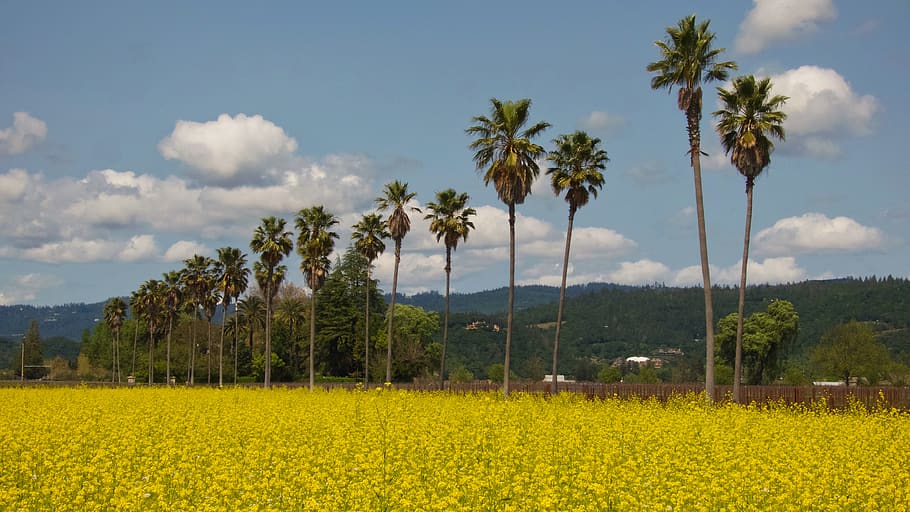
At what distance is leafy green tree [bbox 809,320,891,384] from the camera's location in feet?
304

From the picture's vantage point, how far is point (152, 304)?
105 meters

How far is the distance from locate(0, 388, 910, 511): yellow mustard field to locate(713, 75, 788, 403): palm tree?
16135mm

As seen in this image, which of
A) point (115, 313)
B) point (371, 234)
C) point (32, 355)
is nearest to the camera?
point (371, 234)

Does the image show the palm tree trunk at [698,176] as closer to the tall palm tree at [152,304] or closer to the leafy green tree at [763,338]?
the leafy green tree at [763,338]

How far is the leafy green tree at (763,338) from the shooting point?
297ft

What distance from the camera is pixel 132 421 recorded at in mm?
22656

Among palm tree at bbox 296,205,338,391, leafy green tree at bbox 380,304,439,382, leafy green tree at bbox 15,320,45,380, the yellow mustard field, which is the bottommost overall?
leafy green tree at bbox 15,320,45,380

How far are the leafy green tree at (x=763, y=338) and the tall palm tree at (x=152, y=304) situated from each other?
67.8 m

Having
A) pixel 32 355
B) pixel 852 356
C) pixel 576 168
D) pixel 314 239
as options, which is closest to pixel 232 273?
pixel 314 239

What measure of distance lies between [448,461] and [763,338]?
273 feet

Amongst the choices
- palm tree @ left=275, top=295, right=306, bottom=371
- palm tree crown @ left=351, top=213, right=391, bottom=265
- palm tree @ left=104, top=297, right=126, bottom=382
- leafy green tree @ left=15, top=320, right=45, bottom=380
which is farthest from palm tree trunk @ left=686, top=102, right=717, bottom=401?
leafy green tree @ left=15, top=320, right=45, bottom=380

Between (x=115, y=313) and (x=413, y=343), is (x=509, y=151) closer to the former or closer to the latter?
(x=413, y=343)

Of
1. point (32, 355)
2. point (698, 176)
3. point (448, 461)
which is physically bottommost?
point (32, 355)

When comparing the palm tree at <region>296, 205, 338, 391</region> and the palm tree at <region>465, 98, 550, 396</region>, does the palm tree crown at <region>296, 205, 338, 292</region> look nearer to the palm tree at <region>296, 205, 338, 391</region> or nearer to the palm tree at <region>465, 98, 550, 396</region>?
the palm tree at <region>296, 205, 338, 391</region>
